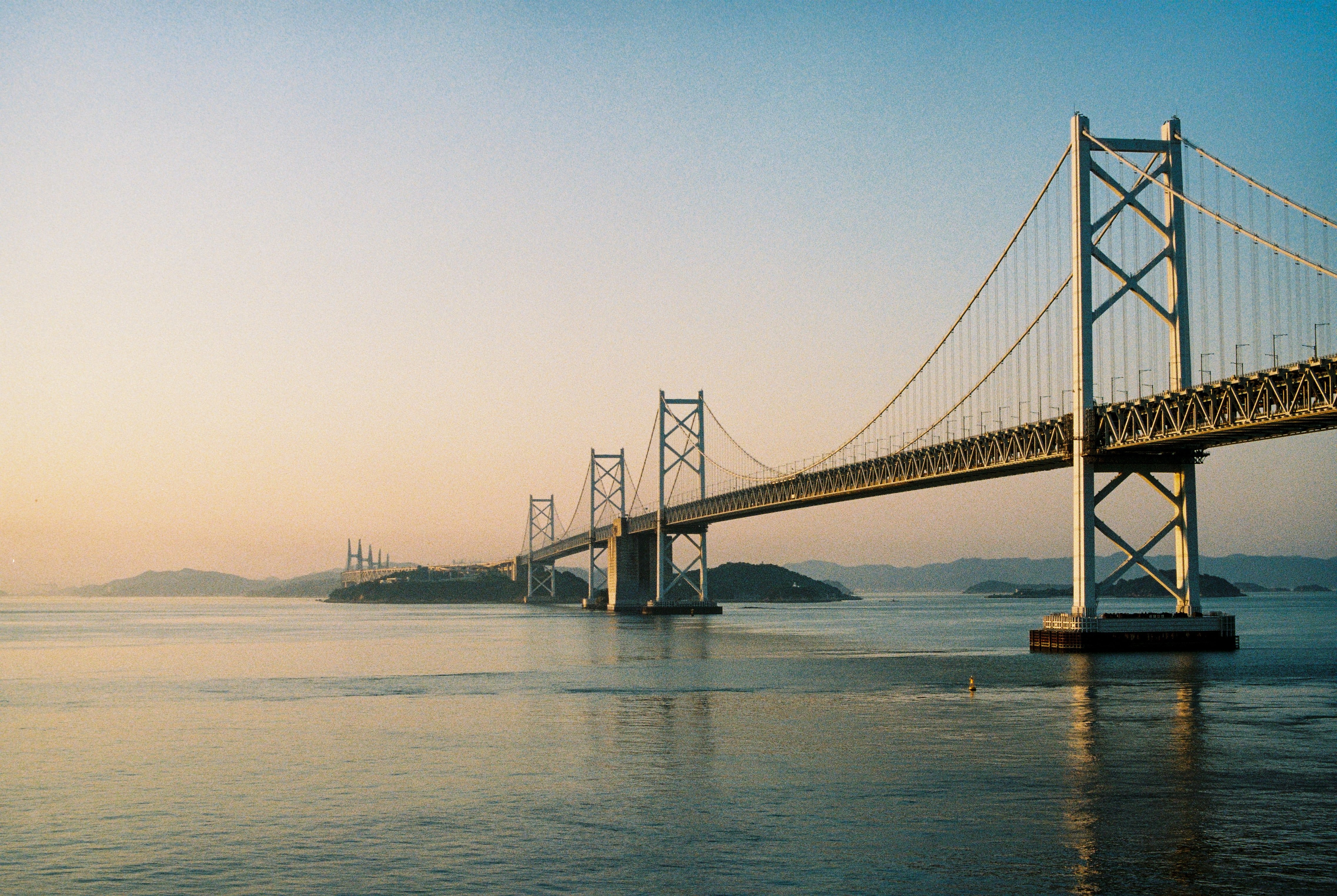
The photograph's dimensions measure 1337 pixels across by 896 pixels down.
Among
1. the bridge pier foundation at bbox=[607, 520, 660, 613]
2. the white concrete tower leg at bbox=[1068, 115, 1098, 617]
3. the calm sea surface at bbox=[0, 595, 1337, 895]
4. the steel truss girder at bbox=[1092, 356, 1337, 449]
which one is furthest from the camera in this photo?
the bridge pier foundation at bbox=[607, 520, 660, 613]

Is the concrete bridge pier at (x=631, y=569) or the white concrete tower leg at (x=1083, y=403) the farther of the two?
the concrete bridge pier at (x=631, y=569)

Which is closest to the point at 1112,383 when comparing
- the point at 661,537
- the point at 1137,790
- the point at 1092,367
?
the point at 1092,367

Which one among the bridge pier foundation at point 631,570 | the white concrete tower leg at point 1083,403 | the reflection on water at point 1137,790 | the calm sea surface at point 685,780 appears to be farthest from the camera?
the bridge pier foundation at point 631,570

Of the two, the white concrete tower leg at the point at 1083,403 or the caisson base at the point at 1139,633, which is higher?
the white concrete tower leg at the point at 1083,403

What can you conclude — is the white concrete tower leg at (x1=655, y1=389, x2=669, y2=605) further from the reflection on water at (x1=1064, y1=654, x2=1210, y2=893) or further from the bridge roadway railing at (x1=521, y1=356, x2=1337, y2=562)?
the reflection on water at (x1=1064, y1=654, x2=1210, y2=893)

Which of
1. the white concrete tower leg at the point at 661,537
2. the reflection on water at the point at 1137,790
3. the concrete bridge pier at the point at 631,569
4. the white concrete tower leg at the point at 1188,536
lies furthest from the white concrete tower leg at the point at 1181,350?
the concrete bridge pier at the point at 631,569

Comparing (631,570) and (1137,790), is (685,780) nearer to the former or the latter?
(1137,790)

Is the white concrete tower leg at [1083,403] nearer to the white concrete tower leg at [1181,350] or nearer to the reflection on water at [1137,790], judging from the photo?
the white concrete tower leg at [1181,350]

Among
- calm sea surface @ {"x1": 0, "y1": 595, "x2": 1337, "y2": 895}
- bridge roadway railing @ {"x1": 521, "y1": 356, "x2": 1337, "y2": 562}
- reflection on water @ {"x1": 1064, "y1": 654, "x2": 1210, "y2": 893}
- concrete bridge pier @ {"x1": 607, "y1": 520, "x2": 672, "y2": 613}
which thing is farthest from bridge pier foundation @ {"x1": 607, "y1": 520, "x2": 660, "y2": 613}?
reflection on water @ {"x1": 1064, "y1": 654, "x2": 1210, "y2": 893}
